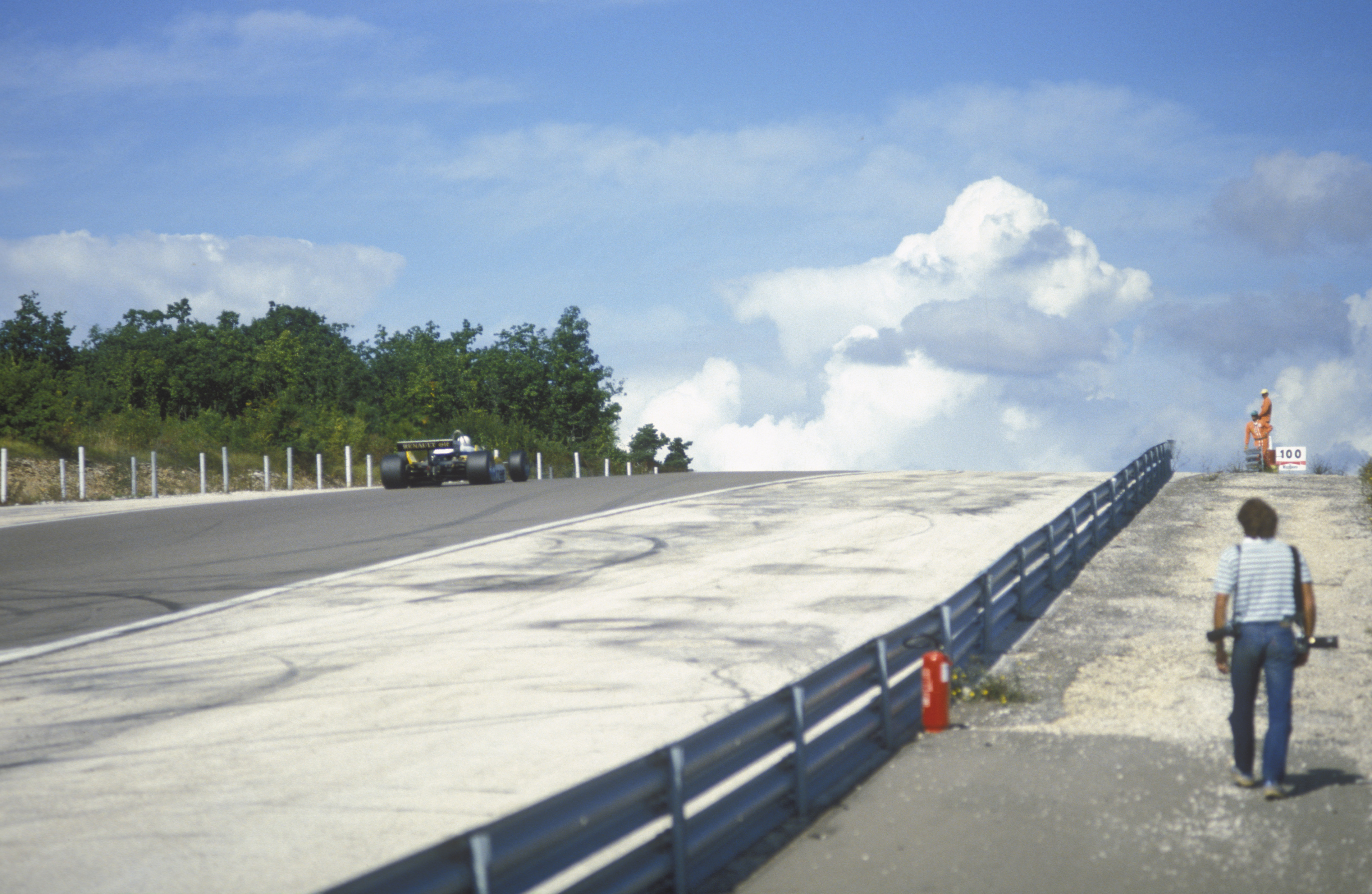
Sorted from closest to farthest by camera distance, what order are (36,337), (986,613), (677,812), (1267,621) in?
(677,812)
(1267,621)
(986,613)
(36,337)

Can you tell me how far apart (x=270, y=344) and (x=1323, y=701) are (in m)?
85.5

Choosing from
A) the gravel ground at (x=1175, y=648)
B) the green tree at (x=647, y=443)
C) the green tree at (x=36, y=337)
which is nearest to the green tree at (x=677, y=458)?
the green tree at (x=647, y=443)

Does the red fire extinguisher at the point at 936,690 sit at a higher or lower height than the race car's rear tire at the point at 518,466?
lower

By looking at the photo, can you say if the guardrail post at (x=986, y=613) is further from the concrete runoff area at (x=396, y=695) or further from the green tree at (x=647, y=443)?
the green tree at (x=647, y=443)

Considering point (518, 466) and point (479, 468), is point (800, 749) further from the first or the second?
point (518, 466)

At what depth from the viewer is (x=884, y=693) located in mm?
7898

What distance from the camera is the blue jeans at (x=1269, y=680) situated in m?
6.45

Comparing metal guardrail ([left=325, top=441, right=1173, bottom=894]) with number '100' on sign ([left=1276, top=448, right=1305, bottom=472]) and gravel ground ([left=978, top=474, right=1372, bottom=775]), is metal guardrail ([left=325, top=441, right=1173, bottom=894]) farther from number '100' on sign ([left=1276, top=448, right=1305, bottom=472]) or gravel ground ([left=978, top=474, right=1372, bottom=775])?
number '100' on sign ([left=1276, top=448, right=1305, bottom=472])

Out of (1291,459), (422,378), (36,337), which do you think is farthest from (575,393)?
(1291,459)

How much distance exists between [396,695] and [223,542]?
35.7 feet

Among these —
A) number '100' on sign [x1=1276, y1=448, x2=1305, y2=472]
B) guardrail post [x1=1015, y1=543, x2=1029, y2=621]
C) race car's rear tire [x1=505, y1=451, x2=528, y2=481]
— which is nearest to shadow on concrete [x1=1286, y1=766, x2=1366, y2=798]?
guardrail post [x1=1015, y1=543, x2=1029, y2=621]

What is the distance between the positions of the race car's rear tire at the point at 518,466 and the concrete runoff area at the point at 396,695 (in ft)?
54.0

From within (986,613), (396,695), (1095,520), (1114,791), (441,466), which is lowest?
(1114,791)

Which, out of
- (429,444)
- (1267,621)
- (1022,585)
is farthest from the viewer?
(429,444)
